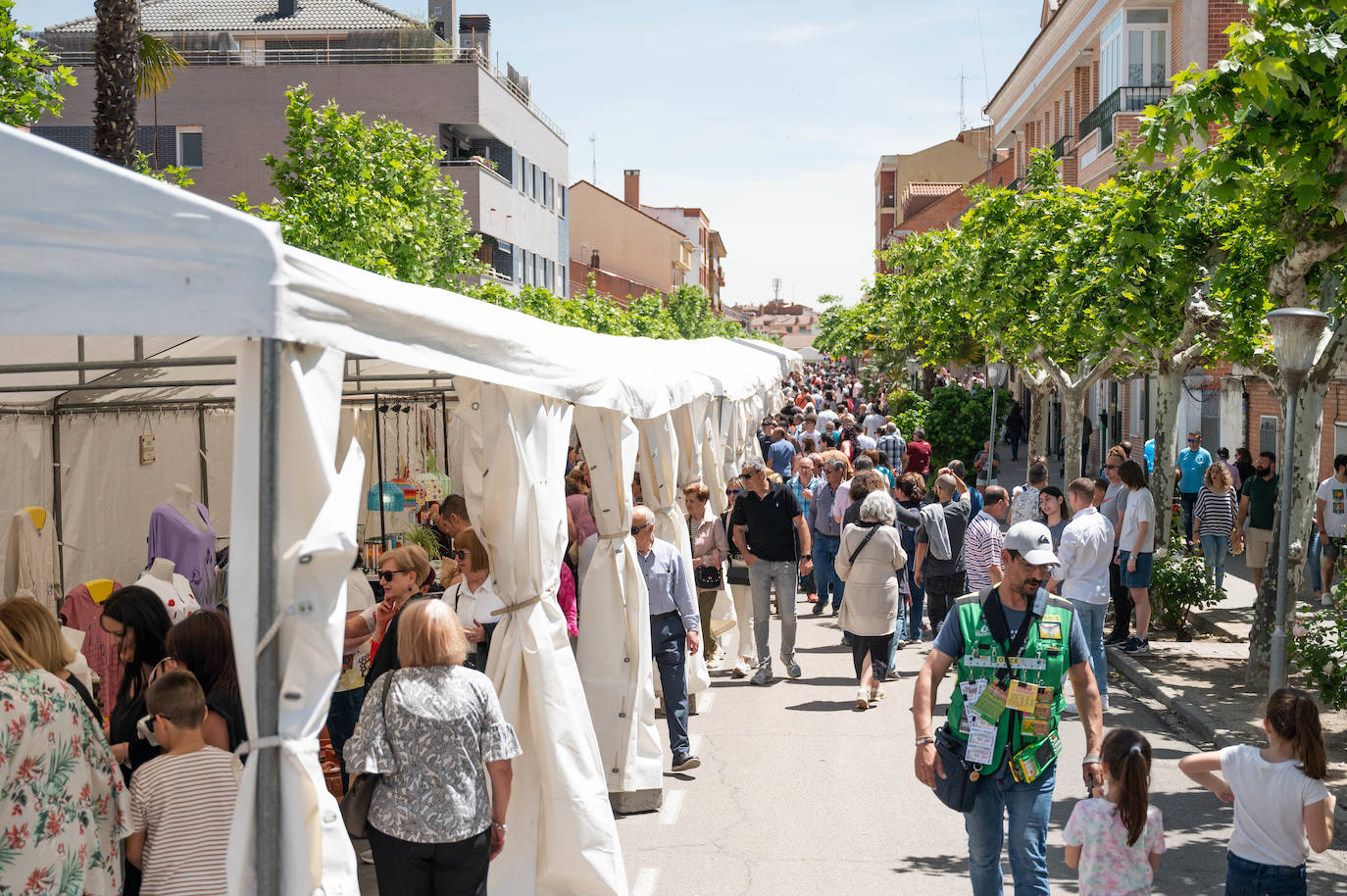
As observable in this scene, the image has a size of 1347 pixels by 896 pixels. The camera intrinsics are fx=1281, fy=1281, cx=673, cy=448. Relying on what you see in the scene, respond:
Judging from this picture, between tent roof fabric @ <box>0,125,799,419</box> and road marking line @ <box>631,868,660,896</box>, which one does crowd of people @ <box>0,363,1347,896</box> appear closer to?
road marking line @ <box>631,868,660,896</box>

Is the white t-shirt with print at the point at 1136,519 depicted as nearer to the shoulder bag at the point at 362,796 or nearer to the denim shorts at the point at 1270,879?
the denim shorts at the point at 1270,879

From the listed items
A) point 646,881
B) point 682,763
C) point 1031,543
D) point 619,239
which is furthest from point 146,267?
point 619,239

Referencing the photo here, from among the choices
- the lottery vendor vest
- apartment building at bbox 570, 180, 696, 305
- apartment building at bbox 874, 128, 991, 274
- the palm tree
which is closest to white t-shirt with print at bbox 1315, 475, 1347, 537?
the lottery vendor vest

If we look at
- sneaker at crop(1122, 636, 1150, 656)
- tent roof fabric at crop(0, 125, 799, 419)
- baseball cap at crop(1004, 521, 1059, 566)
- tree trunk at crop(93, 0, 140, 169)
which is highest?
tree trunk at crop(93, 0, 140, 169)

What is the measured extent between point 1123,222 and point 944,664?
24.1ft

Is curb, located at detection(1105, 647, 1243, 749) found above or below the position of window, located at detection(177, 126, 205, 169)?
below

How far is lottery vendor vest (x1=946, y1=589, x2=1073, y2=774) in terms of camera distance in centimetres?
536

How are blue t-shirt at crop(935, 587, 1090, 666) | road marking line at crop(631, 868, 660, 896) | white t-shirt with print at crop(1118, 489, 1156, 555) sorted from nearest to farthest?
blue t-shirt at crop(935, 587, 1090, 666), road marking line at crop(631, 868, 660, 896), white t-shirt with print at crop(1118, 489, 1156, 555)

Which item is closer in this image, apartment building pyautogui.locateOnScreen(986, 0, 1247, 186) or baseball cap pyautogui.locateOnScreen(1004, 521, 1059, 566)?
baseball cap pyautogui.locateOnScreen(1004, 521, 1059, 566)

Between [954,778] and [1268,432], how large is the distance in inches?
751

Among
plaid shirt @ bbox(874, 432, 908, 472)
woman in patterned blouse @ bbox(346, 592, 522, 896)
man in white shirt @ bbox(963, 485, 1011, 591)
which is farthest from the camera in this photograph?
plaid shirt @ bbox(874, 432, 908, 472)

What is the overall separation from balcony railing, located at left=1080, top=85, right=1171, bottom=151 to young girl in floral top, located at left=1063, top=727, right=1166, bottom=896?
2422cm

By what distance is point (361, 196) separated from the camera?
22.2m

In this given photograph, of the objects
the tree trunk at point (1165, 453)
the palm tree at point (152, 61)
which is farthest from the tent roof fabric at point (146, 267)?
the palm tree at point (152, 61)
